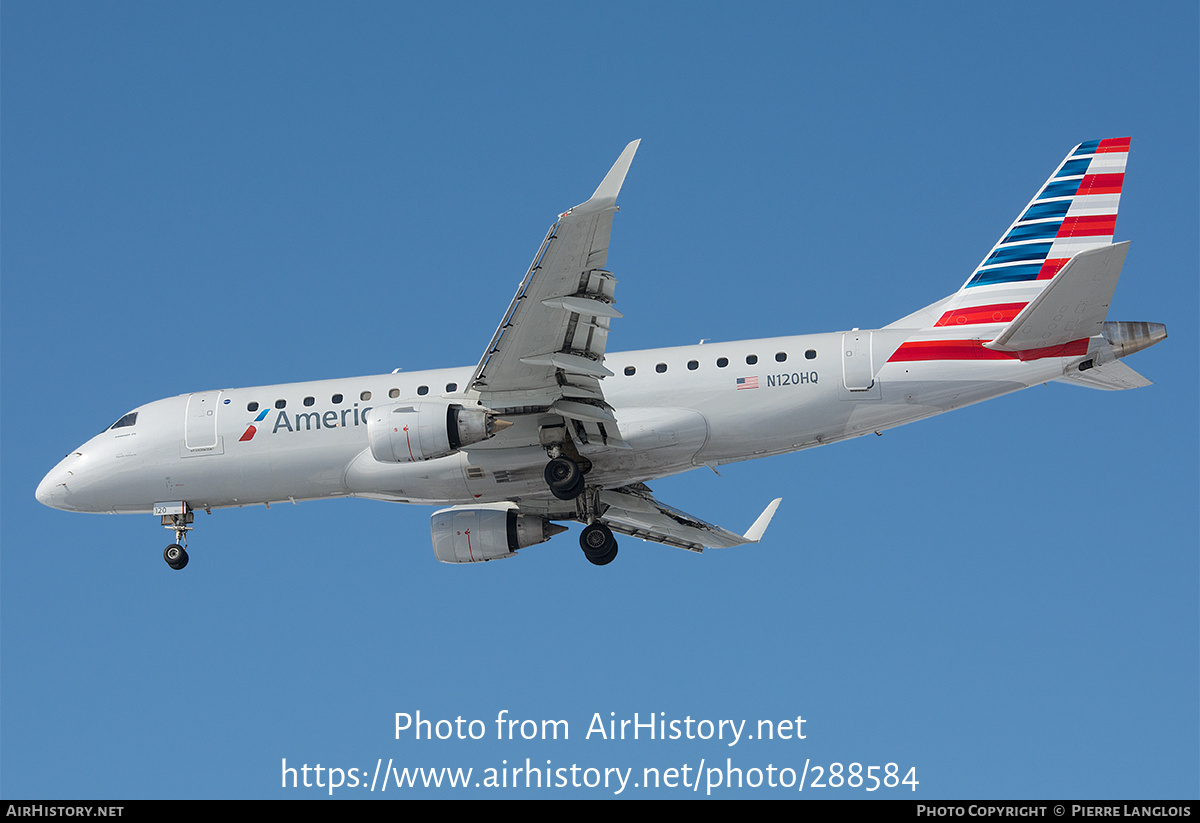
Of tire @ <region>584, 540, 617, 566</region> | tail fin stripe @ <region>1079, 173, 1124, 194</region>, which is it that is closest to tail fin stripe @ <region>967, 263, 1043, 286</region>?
tail fin stripe @ <region>1079, 173, 1124, 194</region>

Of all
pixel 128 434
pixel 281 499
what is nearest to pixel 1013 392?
pixel 281 499

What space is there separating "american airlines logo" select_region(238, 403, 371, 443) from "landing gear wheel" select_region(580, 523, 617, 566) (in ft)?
18.2

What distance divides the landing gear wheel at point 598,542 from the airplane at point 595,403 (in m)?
0.05

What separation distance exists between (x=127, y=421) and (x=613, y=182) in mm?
14560

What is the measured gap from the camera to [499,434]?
88.5 ft

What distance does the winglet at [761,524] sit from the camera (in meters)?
33.9

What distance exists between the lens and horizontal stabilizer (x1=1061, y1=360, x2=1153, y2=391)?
1035 inches

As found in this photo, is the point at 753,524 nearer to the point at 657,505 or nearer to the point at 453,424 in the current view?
the point at 657,505

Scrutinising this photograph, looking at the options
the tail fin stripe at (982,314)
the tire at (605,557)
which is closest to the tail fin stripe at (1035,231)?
the tail fin stripe at (982,314)

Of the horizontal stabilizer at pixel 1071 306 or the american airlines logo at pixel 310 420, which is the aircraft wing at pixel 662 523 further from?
the horizontal stabilizer at pixel 1071 306

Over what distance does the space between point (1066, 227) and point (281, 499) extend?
17.9 metres

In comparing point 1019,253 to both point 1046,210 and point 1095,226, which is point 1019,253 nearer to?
point 1046,210

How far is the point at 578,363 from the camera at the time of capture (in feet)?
81.5

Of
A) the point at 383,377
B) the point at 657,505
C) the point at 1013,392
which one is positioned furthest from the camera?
the point at 657,505
